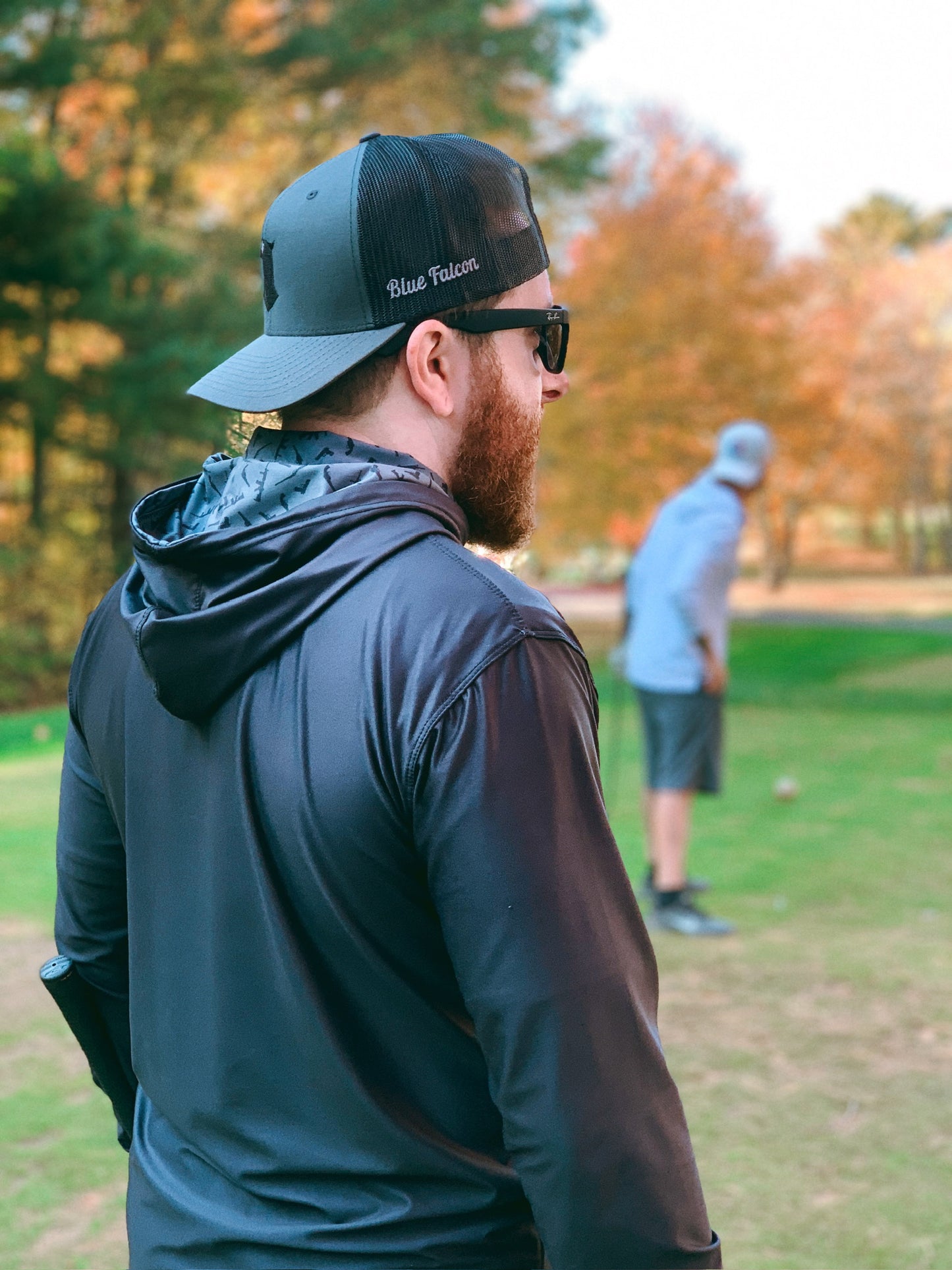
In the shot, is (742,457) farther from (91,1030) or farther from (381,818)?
(381,818)

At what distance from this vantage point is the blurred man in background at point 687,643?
5730mm

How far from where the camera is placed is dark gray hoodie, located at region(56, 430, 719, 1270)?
1.11 meters

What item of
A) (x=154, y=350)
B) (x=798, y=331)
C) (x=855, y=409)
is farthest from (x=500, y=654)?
(x=855, y=409)

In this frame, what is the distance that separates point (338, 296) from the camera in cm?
129

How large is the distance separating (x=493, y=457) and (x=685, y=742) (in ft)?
15.1

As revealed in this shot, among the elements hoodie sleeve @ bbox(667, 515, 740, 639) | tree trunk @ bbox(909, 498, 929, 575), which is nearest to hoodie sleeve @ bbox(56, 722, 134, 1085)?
hoodie sleeve @ bbox(667, 515, 740, 639)

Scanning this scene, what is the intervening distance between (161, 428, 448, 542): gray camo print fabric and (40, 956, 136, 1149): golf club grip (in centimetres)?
62

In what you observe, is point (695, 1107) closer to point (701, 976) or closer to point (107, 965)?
point (701, 976)

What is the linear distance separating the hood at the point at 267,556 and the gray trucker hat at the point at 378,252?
10cm

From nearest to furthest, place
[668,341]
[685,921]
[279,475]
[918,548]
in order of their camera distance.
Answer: [279,475], [685,921], [668,341], [918,548]

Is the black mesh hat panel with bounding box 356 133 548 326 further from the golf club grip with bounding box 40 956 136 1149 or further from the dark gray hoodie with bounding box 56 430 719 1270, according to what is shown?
the golf club grip with bounding box 40 956 136 1149

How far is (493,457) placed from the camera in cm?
137

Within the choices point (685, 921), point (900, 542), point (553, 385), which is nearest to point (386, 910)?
point (553, 385)

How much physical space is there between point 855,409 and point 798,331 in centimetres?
616
